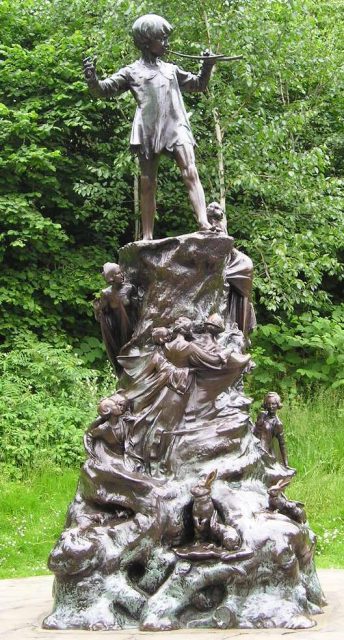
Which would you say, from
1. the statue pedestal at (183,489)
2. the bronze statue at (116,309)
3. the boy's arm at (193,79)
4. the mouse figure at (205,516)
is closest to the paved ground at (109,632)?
A: the statue pedestal at (183,489)

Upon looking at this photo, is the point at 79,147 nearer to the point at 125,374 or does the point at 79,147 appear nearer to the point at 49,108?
the point at 49,108

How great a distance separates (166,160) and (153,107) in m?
6.89

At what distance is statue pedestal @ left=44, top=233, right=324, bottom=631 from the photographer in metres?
6.09

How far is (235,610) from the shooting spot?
236 inches

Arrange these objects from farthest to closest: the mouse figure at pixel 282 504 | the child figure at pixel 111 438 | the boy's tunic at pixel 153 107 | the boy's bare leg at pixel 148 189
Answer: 1. the boy's bare leg at pixel 148 189
2. the boy's tunic at pixel 153 107
3. the child figure at pixel 111 438
4. the mouse figure at pixel 282 504

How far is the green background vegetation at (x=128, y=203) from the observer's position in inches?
501

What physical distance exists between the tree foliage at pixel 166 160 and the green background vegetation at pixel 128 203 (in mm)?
32

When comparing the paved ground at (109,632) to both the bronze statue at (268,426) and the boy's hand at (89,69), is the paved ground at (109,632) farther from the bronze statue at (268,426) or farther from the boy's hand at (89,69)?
the boy's hand at (89,69)

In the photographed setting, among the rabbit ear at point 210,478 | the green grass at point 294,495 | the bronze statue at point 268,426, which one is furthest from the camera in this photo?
the green grass at point 294,495

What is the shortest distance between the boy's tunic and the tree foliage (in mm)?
4967

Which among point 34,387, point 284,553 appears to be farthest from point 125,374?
point 34,387

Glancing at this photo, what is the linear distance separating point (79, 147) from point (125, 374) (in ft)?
31.7

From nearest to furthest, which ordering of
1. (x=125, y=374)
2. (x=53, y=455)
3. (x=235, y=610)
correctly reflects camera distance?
(x=235, y=610)
(x=125, y=374)
(x=53, y=455)

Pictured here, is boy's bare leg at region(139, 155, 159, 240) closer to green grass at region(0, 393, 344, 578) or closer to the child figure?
the child figure
